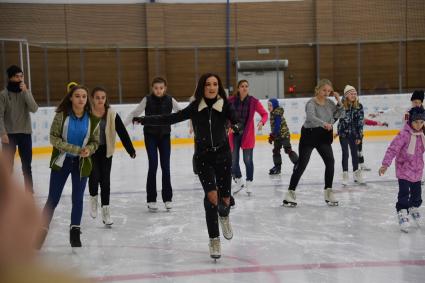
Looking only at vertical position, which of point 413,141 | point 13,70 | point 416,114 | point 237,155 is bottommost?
point 237,155

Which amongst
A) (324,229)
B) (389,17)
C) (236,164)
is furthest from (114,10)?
(324,229)

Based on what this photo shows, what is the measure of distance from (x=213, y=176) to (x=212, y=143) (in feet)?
0.81

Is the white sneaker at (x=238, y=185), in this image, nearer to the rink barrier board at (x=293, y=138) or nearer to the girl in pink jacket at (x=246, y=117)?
the girl in pink jacket at (x=246, y=117)

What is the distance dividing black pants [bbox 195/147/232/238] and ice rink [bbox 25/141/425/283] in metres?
0.34

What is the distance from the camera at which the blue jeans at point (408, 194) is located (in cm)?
549

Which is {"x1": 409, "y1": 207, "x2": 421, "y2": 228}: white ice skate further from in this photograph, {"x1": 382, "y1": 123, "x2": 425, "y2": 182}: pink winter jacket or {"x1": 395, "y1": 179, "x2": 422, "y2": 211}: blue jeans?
{"x1": 382, "y1": 123, "x2": 425, "y2": 182}: pink winter jacket

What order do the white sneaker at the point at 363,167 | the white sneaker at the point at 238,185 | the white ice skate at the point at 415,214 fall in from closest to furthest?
the white ice skate at the point at 415,214 → the white sneaker at the point at 238,185 → the white sneaker at the point at 363,167

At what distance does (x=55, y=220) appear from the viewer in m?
6.58

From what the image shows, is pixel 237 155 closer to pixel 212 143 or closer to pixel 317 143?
pixel 317 143

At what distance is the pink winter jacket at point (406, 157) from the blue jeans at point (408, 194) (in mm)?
71

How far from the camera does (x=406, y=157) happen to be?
17.9 ft

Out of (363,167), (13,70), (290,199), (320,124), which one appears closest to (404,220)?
(320,124)

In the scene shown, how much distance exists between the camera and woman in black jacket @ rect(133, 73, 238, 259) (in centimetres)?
460

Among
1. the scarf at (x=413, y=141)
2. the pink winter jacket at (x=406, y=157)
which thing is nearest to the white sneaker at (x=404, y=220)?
the pink winter jacket at (x=406, y=157)
